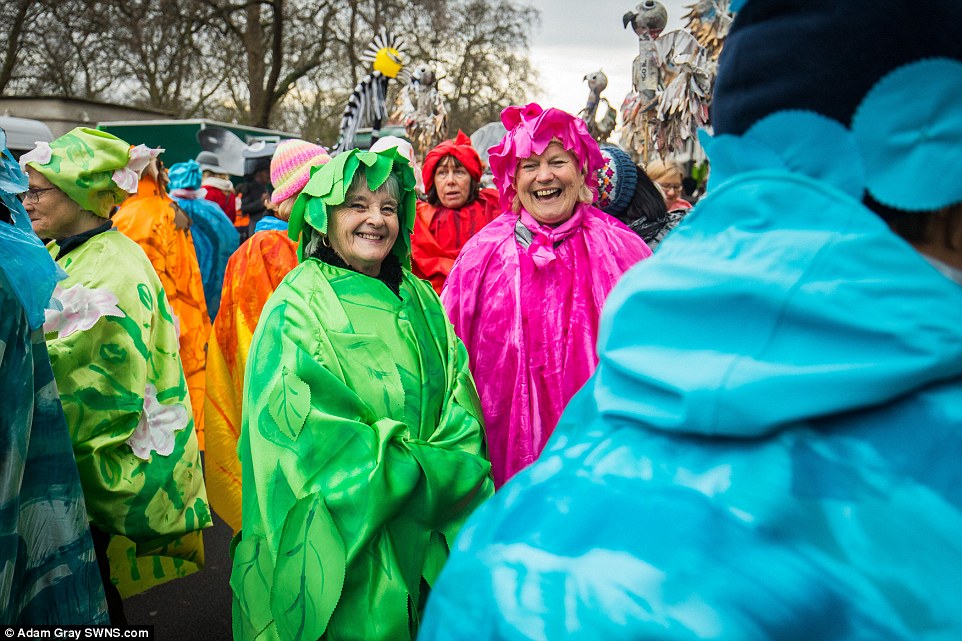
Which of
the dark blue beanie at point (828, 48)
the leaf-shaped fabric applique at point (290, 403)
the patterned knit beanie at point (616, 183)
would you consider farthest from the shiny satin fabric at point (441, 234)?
the dark blue beanie at point (828, 48)

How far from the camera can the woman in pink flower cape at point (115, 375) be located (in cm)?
335

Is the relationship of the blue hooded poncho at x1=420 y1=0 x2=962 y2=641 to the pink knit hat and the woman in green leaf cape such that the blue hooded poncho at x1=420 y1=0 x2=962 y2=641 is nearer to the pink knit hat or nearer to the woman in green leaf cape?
the woman in green leaf cape

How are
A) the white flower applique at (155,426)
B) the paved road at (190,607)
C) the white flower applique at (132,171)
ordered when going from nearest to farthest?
1. the white flower applique at (155,426)
2. the white flower applique at (132,171)
3. the paved road at (190,607)

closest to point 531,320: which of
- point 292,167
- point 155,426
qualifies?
point 155,426

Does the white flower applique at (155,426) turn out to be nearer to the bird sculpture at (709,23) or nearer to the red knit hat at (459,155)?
Result: the red knit hat at (459,155)

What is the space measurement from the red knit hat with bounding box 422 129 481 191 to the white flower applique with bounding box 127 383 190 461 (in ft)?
9.05

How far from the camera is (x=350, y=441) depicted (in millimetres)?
2512

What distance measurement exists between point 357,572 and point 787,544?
6.33ft

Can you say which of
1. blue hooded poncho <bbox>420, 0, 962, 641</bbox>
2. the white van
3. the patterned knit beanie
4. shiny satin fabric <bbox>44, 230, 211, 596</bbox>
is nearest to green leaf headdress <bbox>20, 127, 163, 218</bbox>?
shiny satin fabric <bbox>44, 230, 211, 596</bbox>

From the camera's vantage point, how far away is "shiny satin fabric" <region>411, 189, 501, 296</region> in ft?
18.8

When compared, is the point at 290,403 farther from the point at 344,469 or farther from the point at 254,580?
the point at 254,580

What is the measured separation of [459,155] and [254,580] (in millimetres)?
3749

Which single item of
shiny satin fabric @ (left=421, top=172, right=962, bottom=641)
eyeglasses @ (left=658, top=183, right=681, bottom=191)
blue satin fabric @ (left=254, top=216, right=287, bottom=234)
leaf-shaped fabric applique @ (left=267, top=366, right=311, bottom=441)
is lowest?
blue satin fabric @ (left=254, top=216, right=287, bottom=234)

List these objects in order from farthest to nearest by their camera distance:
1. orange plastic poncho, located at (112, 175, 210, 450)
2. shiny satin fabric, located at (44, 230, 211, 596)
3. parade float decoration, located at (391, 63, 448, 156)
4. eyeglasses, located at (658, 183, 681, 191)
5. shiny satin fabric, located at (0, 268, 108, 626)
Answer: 1. parade float decoration, located at (391, 63, 448, 156)
2. eyeglasses, located at (658, 183, 681, 191)
3. orange plastic poncho, located at (112, 175, 210, 450)
4. shiny satin fabric, located at (44, 230, 211, 596)
5. shiny satin fabric, located at (0, 268, 108, 626)
